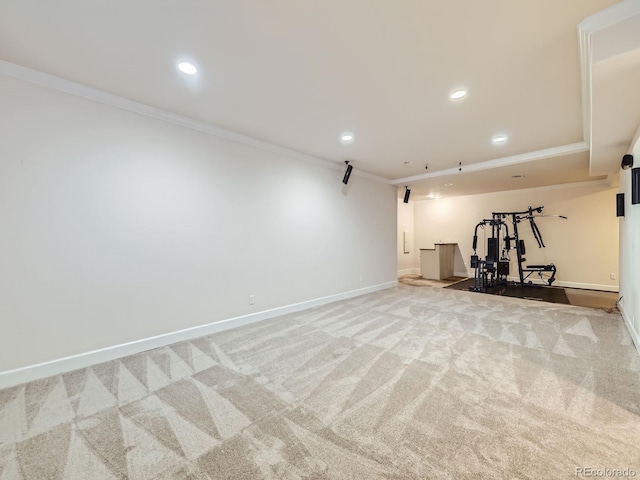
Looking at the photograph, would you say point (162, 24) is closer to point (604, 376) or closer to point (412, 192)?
point (604, 376)

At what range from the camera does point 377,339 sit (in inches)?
128

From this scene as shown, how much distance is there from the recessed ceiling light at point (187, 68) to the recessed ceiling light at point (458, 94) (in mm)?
2520

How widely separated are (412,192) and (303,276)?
15.7 ft

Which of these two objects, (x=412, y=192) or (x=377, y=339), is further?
(x=412, y=192)

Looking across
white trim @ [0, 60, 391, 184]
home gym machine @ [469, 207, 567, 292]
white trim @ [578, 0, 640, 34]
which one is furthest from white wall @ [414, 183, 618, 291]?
white trim @ [578, 0, 640, 34]

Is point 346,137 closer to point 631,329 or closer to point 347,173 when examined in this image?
point 347,173

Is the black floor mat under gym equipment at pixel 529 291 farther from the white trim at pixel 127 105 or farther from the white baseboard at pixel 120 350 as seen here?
the white trim at pixel 127 105

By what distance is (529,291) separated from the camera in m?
6.21

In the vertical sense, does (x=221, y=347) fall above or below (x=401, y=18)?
below

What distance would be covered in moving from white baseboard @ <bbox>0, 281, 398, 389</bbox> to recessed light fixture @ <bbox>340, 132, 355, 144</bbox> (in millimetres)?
2796

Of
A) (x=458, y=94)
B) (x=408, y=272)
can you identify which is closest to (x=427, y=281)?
(x=408, y=272)

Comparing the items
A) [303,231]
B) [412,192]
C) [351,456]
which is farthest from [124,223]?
[412,192]

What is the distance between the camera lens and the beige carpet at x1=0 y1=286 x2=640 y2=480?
1478 mm

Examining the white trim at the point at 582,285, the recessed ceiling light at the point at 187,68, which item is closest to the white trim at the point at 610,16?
the recessed ceiling light at the point at 187,68
